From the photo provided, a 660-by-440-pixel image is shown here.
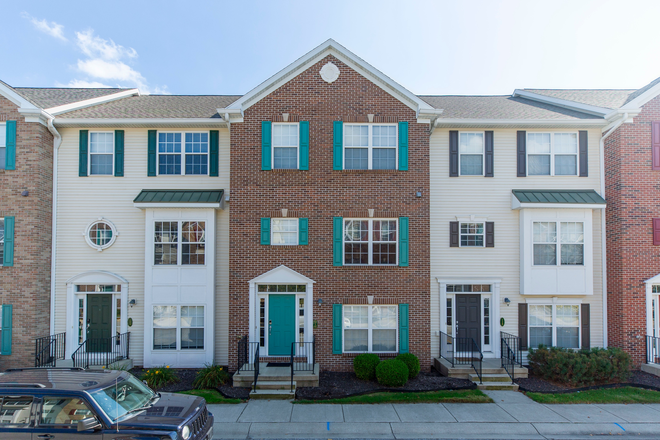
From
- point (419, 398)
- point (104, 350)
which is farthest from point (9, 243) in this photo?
point (419, 398)

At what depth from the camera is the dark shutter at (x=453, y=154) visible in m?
12.0

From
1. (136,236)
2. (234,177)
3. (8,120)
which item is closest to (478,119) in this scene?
(234,177)

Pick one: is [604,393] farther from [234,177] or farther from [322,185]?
[234,177]

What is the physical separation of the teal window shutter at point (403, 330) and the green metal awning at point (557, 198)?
5.06 m

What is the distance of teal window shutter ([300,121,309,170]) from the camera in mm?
11234

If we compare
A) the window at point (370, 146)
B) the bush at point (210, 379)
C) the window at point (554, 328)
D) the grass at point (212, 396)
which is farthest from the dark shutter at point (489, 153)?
the bush at point (210, 379)

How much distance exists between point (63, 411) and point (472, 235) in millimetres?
11241

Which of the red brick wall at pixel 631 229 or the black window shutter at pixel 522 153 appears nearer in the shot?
the red brick wall at pixel 631 229

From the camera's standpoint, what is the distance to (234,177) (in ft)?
36.7

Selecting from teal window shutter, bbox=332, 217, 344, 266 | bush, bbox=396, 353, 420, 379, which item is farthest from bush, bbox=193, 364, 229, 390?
bush, bbox=396, 353, 420, 379

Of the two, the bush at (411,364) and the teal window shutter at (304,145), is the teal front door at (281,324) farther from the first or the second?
the teal window shutter at (304,145)

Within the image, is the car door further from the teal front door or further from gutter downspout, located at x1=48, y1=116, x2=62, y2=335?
gutter downspout, located at x1=48, y1=116, x2=62, y2=335

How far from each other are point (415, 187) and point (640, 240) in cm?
744

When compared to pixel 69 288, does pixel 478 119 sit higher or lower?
higher
